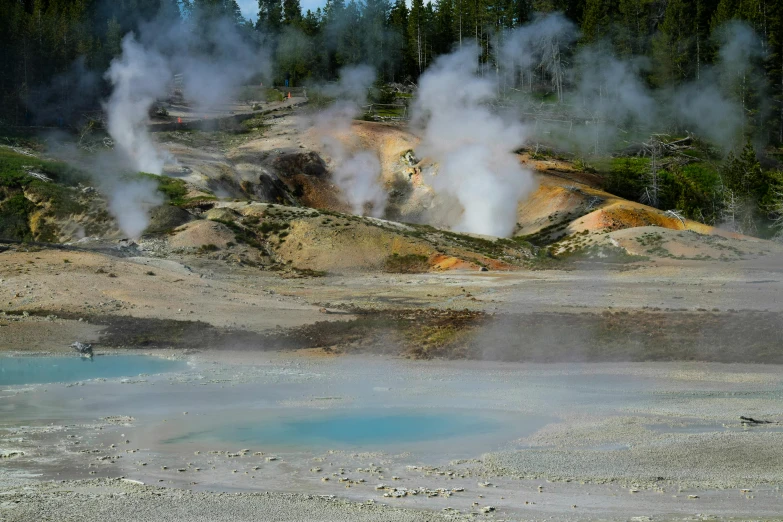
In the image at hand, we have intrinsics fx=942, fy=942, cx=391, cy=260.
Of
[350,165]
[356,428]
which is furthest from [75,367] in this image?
[350,165]

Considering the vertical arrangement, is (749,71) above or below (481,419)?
above

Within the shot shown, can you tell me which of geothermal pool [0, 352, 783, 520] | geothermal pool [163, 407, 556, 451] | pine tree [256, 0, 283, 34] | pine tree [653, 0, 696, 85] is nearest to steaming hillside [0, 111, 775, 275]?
geothermal pool [0, 352, 783, 520]

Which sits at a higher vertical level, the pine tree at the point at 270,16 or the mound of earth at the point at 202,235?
the pine tree at the point at 270,16

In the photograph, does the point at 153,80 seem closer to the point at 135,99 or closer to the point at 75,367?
the point at 135,99

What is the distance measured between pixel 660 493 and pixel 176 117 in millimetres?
70396

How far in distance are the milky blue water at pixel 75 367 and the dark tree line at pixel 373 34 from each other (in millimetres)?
51687

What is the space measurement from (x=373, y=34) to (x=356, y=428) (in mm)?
82161

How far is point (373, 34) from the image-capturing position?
9438 cm

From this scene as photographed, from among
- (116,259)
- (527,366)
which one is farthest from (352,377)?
(116,259)

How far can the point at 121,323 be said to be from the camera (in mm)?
28062

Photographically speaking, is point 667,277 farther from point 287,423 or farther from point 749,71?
point 749,71

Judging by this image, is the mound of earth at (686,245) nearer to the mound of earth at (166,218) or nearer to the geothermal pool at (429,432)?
the mound of earth at (166,218)

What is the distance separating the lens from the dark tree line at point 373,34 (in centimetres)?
7250

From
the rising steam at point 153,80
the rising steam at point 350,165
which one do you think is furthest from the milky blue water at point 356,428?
the rising steam at point 350,165
